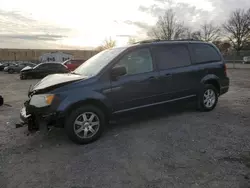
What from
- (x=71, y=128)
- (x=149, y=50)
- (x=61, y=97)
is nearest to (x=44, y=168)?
(x=71, y=128)

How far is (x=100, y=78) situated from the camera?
4.26m

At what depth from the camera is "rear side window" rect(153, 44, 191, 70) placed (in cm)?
502

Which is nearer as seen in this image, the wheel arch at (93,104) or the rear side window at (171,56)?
the wheel arch at (93,104)

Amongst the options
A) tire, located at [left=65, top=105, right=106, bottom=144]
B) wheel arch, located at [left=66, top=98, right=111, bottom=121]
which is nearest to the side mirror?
wheel arch, located at [left=66, top=98, right=111, bottom=121]

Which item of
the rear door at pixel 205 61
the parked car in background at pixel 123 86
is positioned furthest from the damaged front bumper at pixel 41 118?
the rear door at pixel 205 61

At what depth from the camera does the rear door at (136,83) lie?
4426mm

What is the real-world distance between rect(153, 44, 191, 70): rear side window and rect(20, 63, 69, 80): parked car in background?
14423 mm

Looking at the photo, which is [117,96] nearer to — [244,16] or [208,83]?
[208,83]

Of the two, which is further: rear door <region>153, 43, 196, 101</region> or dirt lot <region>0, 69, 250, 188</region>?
rear door <region>153, 43, 196, 101</region>

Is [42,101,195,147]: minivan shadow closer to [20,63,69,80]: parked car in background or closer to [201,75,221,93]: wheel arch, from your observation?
[201,75,221,93]: wheel arch

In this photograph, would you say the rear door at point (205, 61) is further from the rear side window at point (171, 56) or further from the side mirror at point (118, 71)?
the side mirror at point (118, 71)

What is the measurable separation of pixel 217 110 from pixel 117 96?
317 cm

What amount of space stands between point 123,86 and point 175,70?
1.43m

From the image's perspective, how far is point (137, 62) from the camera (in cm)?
476
